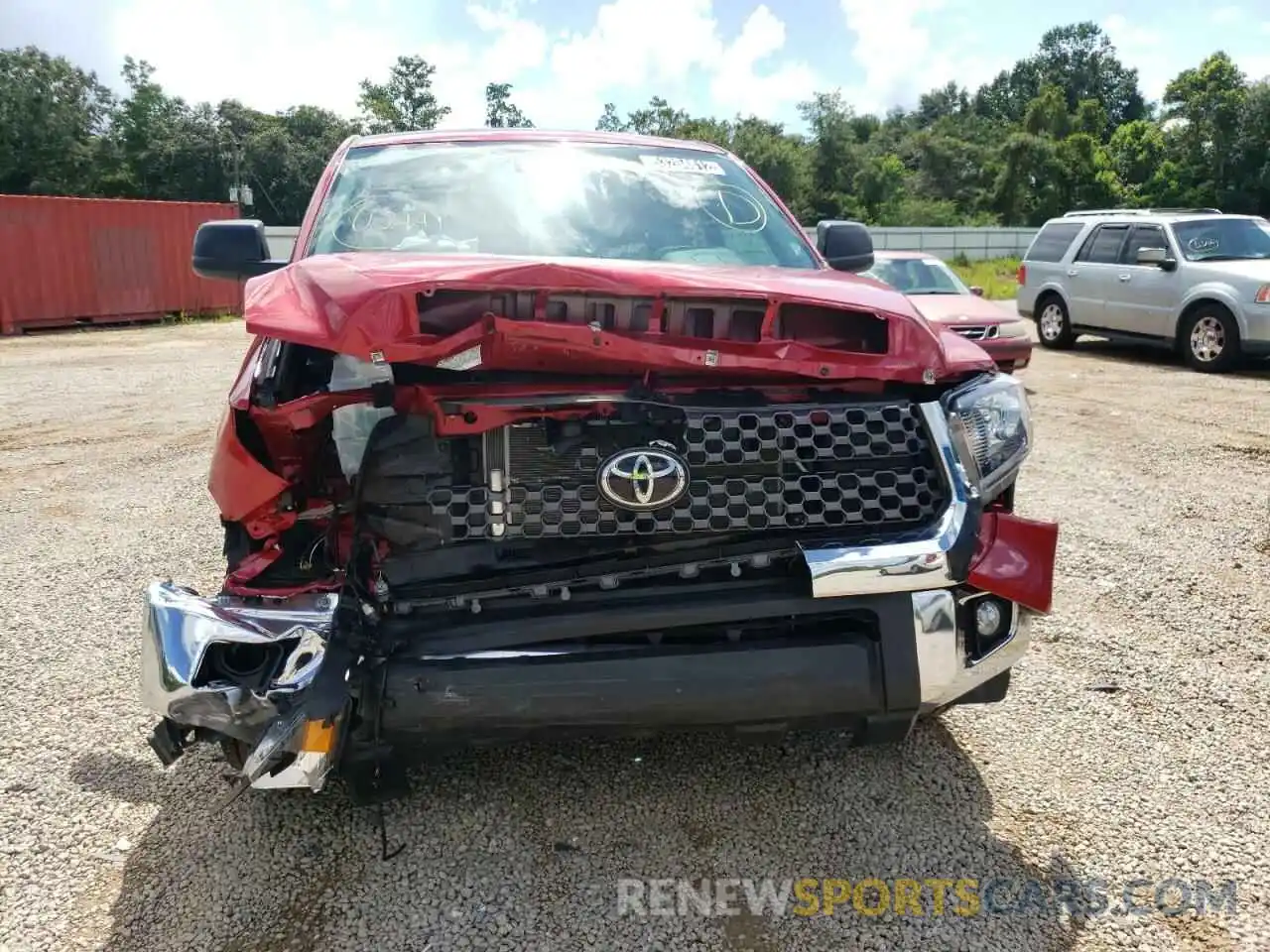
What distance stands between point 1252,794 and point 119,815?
318 cm

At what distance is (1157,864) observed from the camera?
8.23 ft

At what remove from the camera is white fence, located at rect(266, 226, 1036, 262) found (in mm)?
33594

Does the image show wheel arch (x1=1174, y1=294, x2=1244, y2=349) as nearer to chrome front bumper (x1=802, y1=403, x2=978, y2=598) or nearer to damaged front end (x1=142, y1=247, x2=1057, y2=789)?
damaged front end (x1=142, y1=247, x2=1057, y2=789)

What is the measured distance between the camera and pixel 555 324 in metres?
2.29

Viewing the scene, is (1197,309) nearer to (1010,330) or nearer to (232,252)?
(1010,330)

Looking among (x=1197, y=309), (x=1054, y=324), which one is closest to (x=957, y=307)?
(x=1197, y=309)

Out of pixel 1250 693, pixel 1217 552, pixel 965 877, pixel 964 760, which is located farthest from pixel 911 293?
pixel 965 877

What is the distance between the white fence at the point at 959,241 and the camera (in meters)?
33.6

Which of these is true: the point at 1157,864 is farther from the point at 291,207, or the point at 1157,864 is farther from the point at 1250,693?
the point at 291,207

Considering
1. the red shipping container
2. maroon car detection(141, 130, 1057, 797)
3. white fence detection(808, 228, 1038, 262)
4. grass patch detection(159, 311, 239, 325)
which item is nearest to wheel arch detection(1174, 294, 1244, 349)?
maroon car detection(141, 130, 1057, 797)

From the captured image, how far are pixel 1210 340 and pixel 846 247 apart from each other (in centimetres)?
895

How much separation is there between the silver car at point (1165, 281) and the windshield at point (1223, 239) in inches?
0.4

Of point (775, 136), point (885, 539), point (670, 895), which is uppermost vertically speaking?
point (775, 136)

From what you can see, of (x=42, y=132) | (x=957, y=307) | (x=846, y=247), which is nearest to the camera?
(x=846, y=247)
